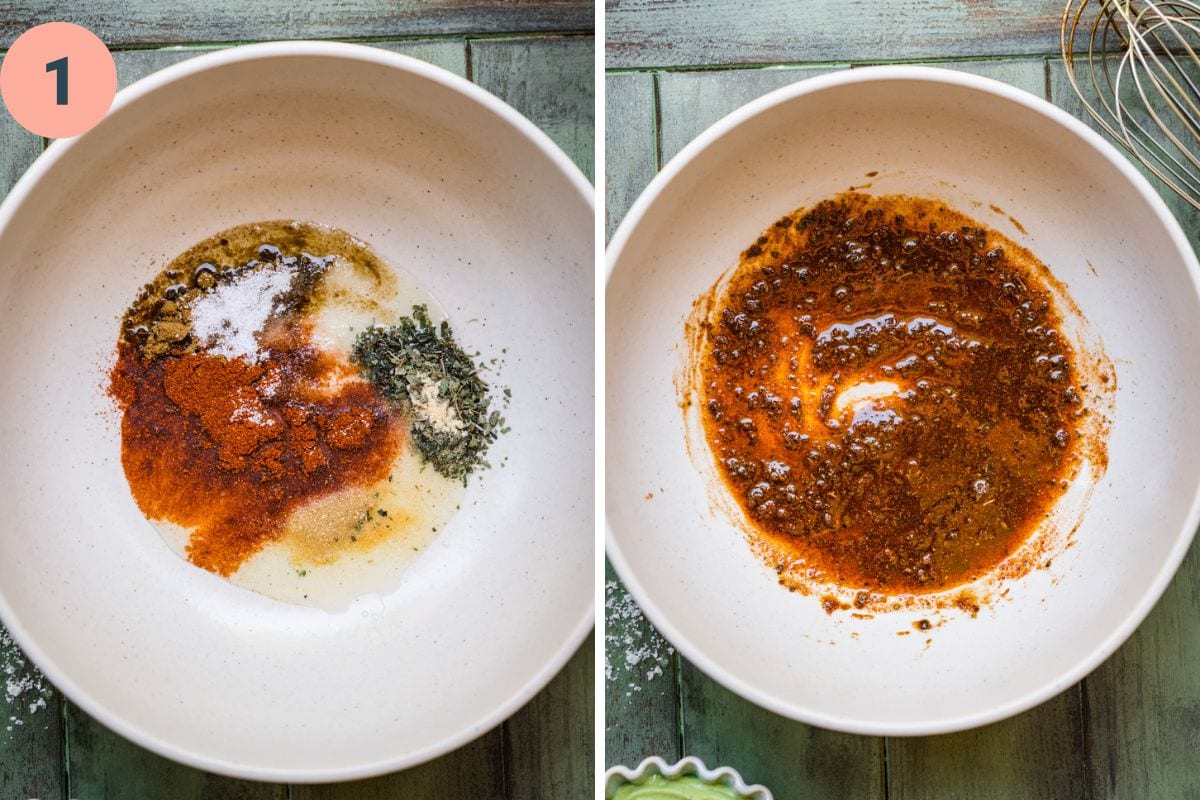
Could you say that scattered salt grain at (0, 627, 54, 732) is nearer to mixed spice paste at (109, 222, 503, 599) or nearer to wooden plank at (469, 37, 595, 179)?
mixed spice paste at (109, 222, 503, 599)

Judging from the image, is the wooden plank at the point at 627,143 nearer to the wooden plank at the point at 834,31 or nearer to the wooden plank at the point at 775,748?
the wooden plank at the point at 834,31

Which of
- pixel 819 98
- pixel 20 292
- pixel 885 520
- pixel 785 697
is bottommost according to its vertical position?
pixel 785 697

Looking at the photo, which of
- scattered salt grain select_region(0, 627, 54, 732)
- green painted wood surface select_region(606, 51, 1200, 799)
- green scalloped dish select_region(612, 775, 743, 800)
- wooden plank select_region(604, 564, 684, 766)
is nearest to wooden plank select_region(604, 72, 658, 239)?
green painted wood surface select_region(606, 51, 1200, 799)

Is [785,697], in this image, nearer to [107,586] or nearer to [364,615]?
[364,615]

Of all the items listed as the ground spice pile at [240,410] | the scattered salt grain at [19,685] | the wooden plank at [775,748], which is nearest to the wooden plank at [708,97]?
the ground spice pile at [240,410]

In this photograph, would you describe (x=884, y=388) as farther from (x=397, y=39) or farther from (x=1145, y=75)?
(x=397, y=39)

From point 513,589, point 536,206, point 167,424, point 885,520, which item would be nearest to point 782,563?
point 885,520
